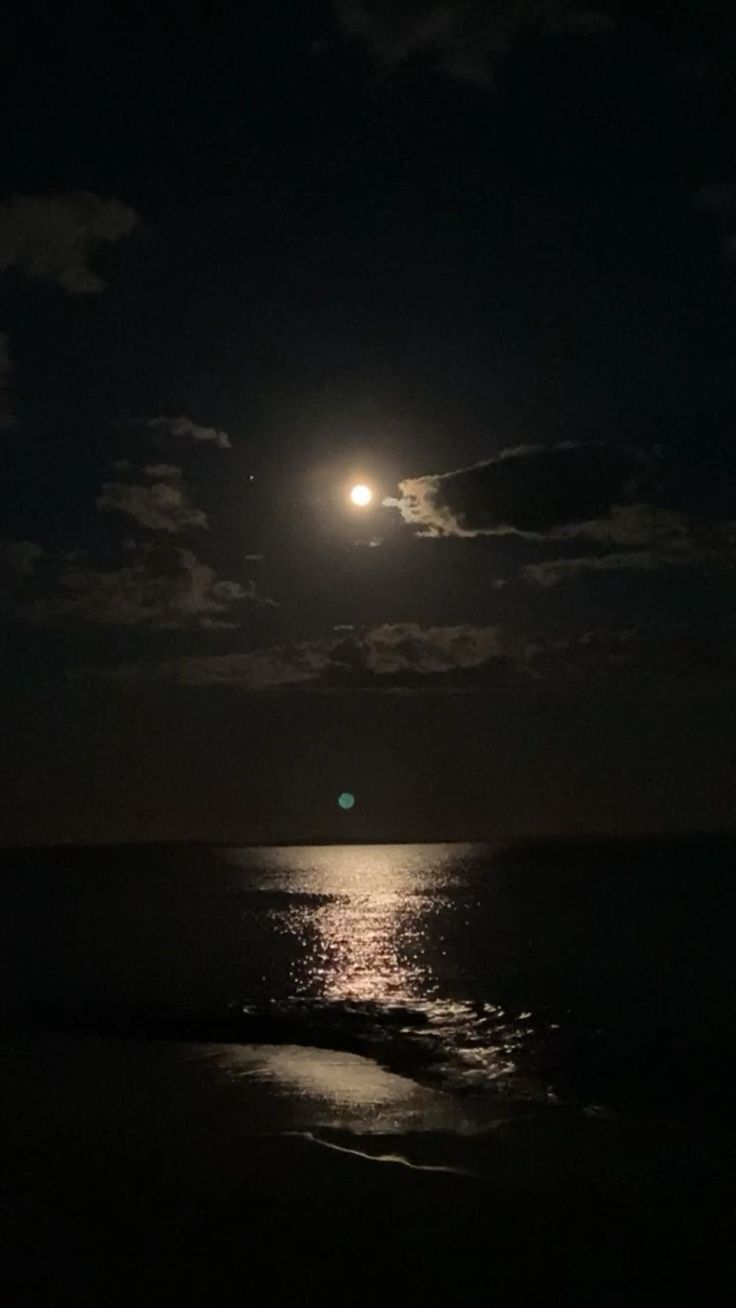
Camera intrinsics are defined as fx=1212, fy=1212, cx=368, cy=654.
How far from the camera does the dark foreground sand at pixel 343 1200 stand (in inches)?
517

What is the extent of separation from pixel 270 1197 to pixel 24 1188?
11.2ft

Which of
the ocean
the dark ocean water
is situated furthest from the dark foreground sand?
the dark ocean water

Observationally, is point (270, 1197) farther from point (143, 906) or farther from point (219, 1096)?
point (143, 906)

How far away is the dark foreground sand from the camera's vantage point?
13141mm

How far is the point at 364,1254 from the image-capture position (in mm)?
13969

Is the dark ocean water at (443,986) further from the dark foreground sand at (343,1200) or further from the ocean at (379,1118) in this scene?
the dark foreground sand at (343,1200)

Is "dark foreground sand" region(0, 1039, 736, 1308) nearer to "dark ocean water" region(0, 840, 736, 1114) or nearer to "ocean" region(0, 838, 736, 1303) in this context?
"ocean" region(0, 838, 736, 1303)

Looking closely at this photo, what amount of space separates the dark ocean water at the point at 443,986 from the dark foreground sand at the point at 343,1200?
12.7ft

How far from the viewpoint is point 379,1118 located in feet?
68.4

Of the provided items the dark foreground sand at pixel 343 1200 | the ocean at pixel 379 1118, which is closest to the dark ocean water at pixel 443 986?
the ocean at pixel 379 1118

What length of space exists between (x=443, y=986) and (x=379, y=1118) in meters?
24.2

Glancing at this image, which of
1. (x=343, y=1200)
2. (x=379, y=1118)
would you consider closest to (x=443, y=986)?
(x=379, y=1118)

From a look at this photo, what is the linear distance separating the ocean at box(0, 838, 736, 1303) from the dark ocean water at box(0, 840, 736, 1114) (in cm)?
19

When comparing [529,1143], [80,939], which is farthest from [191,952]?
[529,1143]
